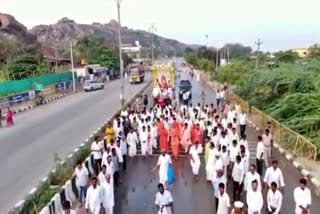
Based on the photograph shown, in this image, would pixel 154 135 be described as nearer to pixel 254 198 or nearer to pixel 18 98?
pixel 254 198

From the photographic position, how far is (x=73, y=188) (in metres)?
11.5

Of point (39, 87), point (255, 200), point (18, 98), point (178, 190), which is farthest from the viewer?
point (39, 87)

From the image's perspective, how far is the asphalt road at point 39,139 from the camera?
514 inches

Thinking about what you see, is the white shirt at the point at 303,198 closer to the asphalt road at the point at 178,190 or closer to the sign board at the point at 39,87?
the asphalt road at the point at 178,190

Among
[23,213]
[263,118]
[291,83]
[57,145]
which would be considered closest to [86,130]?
[57,145]

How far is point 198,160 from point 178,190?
116 centimetres

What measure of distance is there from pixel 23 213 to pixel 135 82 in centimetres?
4686

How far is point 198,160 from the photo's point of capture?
12656 mm

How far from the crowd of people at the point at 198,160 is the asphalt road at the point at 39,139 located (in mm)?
2123

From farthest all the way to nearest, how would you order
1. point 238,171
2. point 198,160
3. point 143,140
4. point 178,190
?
point 143,140 → point 198,160 → point 178,190 → point 238,171

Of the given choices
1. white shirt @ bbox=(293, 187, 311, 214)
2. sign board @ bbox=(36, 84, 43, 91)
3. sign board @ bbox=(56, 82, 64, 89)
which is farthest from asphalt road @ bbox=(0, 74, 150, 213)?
sign board @ bbox=(56, 82, 64, 89)

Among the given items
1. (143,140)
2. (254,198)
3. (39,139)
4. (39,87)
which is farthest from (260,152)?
(39,87)

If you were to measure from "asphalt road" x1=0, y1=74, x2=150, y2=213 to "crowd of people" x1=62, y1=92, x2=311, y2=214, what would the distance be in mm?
2123

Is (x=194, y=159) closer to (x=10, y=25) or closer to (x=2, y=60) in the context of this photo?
(x=2, y=60)
